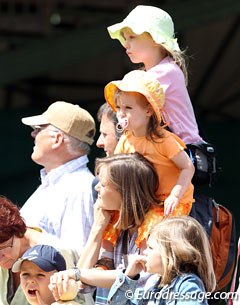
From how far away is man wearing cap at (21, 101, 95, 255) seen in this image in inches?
191

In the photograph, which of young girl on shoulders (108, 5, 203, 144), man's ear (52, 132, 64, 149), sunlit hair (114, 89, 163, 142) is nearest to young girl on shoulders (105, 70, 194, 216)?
sunlit hair (114, 89, 163, 142)

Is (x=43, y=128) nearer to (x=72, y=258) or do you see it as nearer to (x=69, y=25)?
(x=72, y=258)

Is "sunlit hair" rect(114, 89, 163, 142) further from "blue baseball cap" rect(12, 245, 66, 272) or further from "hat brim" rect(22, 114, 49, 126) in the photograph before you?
"hat brim" rect(22, 114, 49, 126)

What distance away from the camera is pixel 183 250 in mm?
3760

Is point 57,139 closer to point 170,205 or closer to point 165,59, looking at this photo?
point 165,59

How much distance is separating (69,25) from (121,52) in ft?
2.66

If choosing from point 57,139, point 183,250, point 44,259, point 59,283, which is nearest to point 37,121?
point 57,139

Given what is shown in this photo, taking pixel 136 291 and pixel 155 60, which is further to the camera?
pixel 155 60

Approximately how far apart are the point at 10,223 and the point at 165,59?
947 mm

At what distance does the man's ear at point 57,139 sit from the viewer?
16.7ft

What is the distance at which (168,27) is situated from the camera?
14.9 feet

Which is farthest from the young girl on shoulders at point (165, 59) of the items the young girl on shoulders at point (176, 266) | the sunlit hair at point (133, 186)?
the young girl on shoulders at point (176, 266)

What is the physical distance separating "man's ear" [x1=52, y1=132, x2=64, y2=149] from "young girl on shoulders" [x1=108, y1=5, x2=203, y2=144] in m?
0.71

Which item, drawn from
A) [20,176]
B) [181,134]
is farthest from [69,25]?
[181,134]
